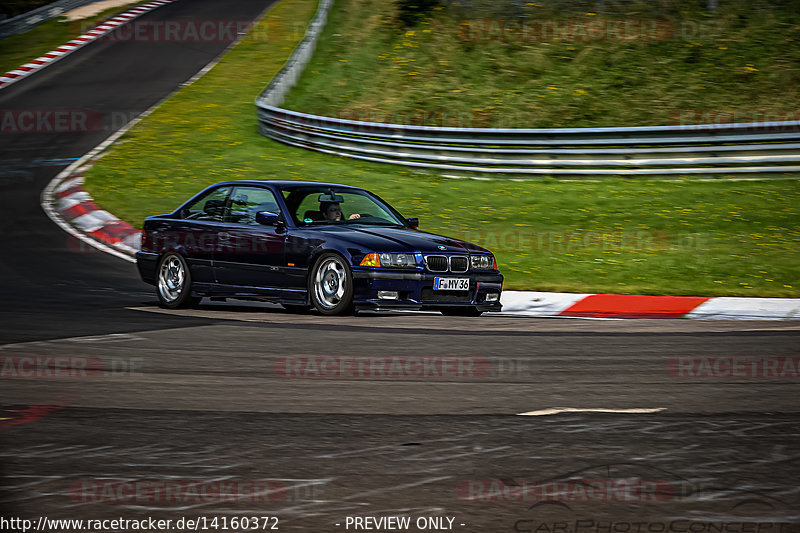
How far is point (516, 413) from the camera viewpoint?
5.68 meters

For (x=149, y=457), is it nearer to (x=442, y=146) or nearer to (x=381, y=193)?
(x=381, y=193)

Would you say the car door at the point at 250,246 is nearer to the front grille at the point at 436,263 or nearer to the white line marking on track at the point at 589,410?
the front grille at the point at 436,263

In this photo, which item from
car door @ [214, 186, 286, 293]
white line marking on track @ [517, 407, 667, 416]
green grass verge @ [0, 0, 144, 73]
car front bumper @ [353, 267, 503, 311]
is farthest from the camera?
green grass verge @ [0, 0, 144, 73]

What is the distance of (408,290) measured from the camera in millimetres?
10336

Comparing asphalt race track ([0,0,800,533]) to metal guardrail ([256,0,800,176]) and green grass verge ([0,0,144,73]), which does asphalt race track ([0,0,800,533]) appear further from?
green grass verge ([0,0,144,73])

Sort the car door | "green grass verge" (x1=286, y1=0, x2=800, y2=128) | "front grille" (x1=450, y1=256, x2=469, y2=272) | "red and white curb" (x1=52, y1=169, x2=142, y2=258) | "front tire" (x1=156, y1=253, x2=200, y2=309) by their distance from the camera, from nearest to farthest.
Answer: "front grille" (x1=450, y1=256, x2=469, y2=272) < the car door < "front tire" (x1=156, y1=253, x2=200, y2=309) < "red and white curb" (x1=52, y1=169, x2=142, y2=258) < "green grass verge" (x1=286, y1=0, x2=800, y2=128)

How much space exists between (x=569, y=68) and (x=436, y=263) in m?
14.3

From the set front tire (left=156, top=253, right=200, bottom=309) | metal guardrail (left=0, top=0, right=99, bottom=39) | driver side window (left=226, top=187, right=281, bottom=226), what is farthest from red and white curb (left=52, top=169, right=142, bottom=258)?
metal guardrail (left=0, top=0, right=99, bottom=39)

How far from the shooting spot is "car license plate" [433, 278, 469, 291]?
10.5 metres

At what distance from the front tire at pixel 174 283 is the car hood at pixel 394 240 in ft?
5.48

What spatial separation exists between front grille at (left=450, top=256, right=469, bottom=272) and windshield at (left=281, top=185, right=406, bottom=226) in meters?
1.16

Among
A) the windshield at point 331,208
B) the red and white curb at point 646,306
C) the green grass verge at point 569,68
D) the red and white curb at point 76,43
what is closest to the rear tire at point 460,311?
the red and white curb at point 646,306

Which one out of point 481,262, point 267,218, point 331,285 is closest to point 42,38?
point 267,218

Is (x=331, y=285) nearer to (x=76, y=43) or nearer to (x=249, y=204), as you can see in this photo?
(x=249, y=204)
